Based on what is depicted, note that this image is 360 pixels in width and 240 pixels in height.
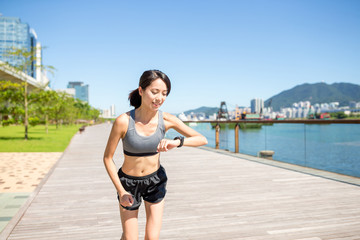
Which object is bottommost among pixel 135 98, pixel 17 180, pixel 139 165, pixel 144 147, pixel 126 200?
pixel 17 180

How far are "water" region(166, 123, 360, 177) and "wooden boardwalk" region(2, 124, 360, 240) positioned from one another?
1.48 metres

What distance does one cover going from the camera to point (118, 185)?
5.41ft

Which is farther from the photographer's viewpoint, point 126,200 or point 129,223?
point 129,223

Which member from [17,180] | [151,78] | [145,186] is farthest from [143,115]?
[17,180]

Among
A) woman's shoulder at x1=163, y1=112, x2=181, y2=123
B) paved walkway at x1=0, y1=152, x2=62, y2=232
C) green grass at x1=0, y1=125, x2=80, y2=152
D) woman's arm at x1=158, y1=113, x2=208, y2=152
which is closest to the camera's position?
woman's arm at x1=158, y1=113, x2=208, y2=152

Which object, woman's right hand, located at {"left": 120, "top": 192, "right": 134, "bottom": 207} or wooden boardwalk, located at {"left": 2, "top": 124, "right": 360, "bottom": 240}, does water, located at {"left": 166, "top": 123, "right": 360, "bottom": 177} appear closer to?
wooden boardwalk, located at {"left": 2, "top": 124, "right": 360, "bottom": 240}

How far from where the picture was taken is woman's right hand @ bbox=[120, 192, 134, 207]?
162 cm

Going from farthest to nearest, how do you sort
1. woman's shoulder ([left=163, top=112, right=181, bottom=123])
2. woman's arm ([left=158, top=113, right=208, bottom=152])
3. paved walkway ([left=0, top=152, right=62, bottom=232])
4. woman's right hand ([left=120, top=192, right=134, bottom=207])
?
paved walkway ([left=0, top=152, right=62, bottom=232]) < woman's shoulder ([left=163, top=112, right=181, bottom=123]) < woman's arm ([left=158, top=113, right=208, bottom=152]) < woman's right hand ([left=120, top=192, right=134, bottom=207])

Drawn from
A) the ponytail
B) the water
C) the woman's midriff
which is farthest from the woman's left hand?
the water

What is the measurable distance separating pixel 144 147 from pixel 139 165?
134 mm

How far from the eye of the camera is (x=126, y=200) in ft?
5.33

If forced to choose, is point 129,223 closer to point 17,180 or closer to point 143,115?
point 143,115

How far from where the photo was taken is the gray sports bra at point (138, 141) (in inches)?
66.6

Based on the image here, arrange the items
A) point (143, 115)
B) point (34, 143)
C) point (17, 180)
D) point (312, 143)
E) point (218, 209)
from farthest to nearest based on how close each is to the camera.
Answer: point (34, 143) → point (312, 143) → point (17, 180) → point (218, 209) → point (143, 115)
